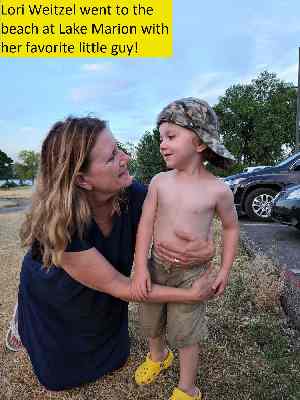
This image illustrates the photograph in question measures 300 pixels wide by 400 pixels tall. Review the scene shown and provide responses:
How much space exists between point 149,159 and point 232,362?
1196 inches

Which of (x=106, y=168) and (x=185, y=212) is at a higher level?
(x=106, y=168)

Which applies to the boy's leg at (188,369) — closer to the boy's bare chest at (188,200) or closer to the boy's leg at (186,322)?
the boy's leg at (186,322)

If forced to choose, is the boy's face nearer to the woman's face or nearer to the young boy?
the young boy

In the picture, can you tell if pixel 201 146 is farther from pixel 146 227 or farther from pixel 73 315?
pixel 73 315

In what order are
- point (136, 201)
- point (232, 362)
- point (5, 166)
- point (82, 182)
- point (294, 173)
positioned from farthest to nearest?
point (5, 166) → point (294, 173) → point (232, 362) → point (136, 201) → point (82, 182)

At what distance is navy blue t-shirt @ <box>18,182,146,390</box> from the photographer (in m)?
2.33

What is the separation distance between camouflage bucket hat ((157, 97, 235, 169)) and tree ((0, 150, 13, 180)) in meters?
76.9

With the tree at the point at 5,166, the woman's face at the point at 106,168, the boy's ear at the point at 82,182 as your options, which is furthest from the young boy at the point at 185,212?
the tree at the point at 5,166

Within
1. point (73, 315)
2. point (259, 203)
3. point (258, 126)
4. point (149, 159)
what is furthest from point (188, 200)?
point (258, 126)

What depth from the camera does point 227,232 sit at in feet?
7.27

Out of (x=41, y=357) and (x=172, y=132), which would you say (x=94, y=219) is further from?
(x=41, y=357)

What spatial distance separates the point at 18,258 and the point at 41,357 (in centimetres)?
387

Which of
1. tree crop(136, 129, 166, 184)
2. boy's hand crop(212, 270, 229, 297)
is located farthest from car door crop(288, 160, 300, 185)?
tree crop(136, 129, 166, 184)

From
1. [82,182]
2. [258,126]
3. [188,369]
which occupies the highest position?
[258,126]
